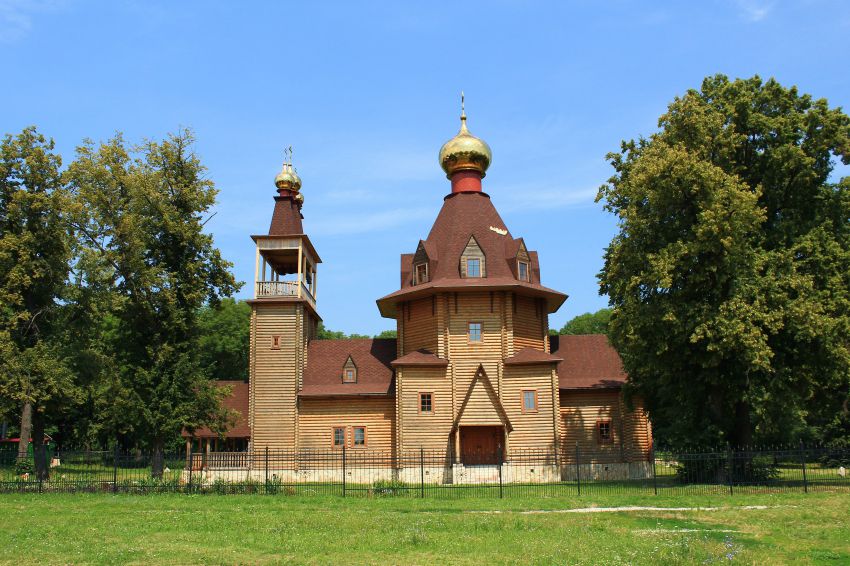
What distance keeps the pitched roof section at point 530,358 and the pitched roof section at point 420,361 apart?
2942 millimetres

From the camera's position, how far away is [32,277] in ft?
99.1

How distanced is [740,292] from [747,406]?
18.4 ft

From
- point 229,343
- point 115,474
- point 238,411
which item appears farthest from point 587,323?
point 115,474

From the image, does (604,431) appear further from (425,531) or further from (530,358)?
(425,531)

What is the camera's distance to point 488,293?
3303 cm

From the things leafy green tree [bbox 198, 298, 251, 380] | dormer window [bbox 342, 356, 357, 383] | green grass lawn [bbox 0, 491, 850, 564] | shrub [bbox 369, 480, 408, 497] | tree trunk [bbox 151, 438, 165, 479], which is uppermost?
leafy green tree [bbox 198, 298, 251, 380]

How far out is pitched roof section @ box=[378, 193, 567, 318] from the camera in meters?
32.9

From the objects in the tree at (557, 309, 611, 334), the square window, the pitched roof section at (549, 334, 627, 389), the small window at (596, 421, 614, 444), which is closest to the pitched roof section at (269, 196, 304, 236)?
the square window

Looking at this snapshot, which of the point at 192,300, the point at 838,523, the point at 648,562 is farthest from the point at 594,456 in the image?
the point at 648,562

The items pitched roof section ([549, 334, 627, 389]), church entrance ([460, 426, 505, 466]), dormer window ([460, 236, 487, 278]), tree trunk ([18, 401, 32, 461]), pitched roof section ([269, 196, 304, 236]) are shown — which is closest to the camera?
tree trunk ([18, 401, 32, 461])

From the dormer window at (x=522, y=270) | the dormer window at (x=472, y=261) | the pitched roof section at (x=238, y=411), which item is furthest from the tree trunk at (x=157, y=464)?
the dormer window at (x=522, y=270)

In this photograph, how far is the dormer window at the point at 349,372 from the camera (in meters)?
34.9

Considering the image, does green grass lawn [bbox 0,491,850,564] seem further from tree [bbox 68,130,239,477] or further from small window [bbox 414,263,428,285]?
small window [bbox 414,263,428,285]

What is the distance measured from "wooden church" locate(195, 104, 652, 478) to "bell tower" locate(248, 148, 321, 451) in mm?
64
